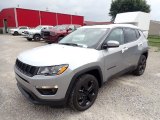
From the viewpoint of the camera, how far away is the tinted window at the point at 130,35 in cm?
448

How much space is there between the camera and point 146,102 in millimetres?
3574

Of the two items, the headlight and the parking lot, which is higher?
the headlight

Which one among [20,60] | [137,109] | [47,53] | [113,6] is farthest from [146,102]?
[113,6]

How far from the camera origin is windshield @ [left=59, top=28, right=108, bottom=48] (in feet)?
11.9

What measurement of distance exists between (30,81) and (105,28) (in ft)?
7.36

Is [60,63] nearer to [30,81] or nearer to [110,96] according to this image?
[30,81]

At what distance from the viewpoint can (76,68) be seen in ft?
9.34

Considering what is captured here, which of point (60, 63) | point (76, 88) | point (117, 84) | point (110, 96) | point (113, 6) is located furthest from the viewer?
point (113, 6)

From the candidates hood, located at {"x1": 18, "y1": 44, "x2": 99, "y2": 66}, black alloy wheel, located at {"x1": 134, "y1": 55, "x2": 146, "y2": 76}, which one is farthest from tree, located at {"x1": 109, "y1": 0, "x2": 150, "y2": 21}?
hood, located at {"x1": 18, "y1": 44, "x2": 99, "y2": 66}

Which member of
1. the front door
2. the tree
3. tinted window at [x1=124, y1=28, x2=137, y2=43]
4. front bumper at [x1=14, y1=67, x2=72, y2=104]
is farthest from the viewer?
the tree

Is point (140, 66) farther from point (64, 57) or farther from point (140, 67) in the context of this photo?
point (64, 57)

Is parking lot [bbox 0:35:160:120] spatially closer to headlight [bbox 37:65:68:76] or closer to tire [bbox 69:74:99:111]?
tire [bbox 69:74:99:111]

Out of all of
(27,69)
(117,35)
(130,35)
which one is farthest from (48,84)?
(130,35)

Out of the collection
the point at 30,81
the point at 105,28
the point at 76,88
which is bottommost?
the point at 76,88
